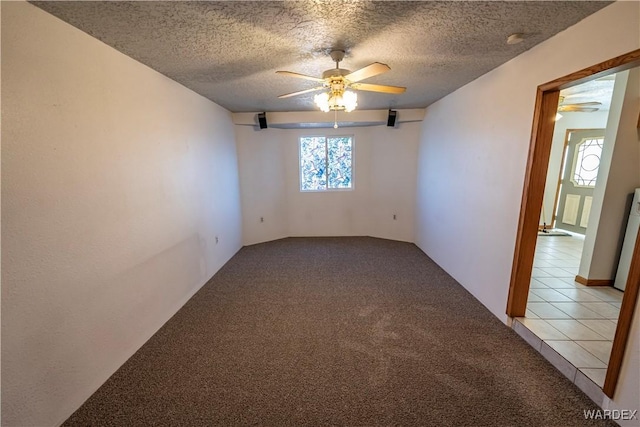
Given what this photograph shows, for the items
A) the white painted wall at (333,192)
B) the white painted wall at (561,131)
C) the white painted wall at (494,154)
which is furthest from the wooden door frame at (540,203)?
the white painted wall at (561,131)

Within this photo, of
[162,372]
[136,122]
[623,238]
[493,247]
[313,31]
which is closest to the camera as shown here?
[313,31]

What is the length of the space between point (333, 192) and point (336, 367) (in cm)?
372

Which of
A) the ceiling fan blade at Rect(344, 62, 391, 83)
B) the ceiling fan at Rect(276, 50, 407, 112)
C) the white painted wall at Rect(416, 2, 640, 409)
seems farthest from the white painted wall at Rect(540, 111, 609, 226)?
the ceiling fan blade at Rect(344, 62, 391, 83)

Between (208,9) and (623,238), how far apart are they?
4.30m

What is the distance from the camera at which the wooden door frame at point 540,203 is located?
1.42m

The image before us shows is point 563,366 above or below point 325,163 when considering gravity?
below

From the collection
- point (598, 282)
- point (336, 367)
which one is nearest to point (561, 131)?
point (598, 282)

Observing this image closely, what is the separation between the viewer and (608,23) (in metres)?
1.48

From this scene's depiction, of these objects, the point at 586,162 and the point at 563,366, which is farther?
the point at 586,162

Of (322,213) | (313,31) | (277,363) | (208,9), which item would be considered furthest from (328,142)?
(277,363)

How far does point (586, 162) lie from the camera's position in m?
5.09

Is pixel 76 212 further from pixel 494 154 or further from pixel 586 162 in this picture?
pixel 586 162

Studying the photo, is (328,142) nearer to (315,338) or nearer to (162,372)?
(315,338)

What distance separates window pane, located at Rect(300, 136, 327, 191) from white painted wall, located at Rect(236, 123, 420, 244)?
0.45 ft
